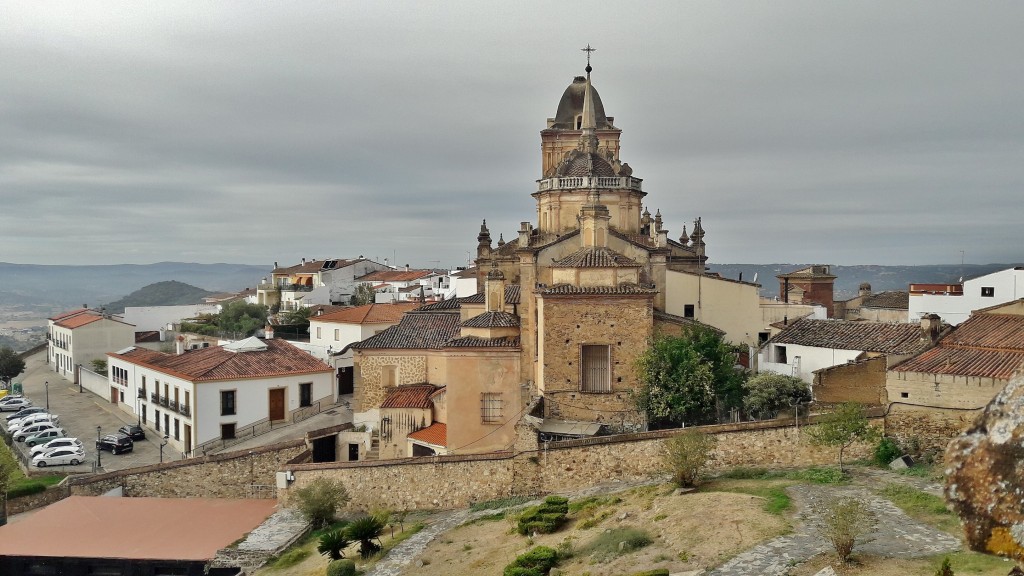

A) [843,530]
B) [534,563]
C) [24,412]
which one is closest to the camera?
[843,530]

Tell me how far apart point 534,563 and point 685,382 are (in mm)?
8903

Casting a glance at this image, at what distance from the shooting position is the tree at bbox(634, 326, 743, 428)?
75.5ft

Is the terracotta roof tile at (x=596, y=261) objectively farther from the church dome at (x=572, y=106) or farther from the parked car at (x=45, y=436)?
the parked car at (x=45, y=436)

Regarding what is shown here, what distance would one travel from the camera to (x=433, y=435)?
Answer: 91.8 ft

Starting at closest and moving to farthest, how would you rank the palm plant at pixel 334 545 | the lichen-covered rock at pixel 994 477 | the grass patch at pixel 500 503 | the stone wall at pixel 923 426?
1. the lichen-covered rock at pixel 994 477
2. the stone wall at pixel 923 426
3. the palm plant at pixel 334 545
4. the grass patch at pixel 500 503

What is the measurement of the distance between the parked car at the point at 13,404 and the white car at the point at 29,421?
5.78 metres

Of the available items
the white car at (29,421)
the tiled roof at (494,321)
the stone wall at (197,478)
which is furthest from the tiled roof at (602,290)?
the white car at (29,421)

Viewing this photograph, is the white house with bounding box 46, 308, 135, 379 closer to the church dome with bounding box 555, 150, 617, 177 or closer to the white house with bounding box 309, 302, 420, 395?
the white house with bounding box 309, 302, 420, 395

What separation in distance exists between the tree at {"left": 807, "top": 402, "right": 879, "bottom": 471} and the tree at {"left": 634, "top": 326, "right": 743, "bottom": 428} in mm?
4212

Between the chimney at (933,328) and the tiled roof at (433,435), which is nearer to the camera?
the chimney at (933,328)

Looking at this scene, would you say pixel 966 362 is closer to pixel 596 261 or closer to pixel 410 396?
pixel 596 261

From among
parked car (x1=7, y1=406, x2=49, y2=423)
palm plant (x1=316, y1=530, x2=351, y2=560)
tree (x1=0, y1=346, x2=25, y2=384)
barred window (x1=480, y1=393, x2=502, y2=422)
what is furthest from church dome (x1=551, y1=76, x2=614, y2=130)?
tree (x1=0, y1=346, x2=25, y2=384)

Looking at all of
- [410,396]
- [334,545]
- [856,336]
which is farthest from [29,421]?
[856,336]

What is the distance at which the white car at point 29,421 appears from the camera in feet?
126
